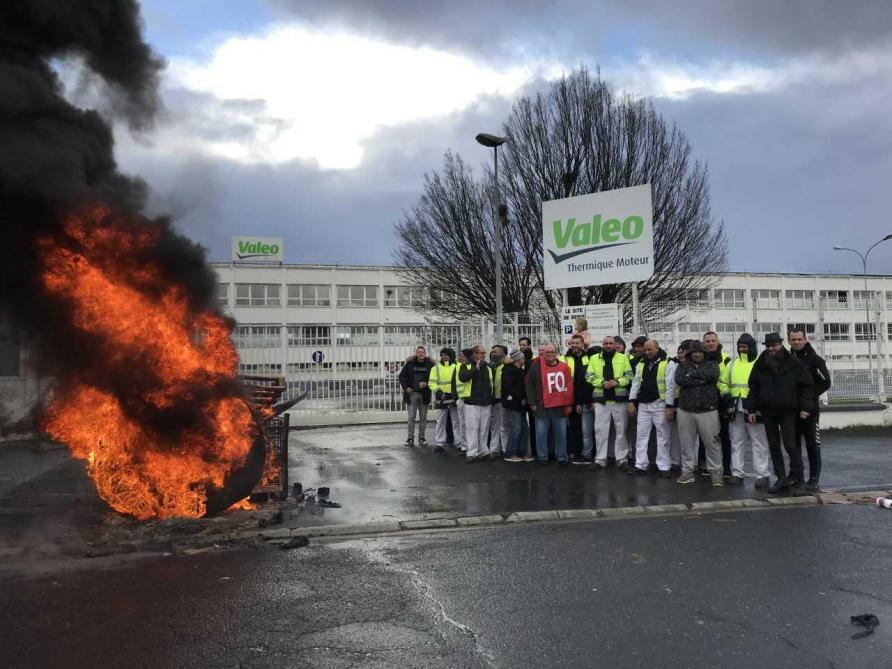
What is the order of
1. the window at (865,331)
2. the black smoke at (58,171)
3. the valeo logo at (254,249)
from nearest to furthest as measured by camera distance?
1. the black smoke at (58,171)
2. the window at (865,331)
3. the valeo logo at (254,249)

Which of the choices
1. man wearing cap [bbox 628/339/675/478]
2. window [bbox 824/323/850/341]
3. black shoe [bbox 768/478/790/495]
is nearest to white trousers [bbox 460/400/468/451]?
man wearing cap [bbox 628/339/675/478]

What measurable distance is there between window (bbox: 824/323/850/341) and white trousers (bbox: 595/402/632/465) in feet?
25.0

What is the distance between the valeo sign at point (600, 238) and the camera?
42.8 ft

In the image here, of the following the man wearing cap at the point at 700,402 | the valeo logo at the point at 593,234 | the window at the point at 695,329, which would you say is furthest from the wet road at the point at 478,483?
the valeo logo at the point at 593,234

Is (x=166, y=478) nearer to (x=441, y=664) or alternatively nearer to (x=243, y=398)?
(x=243, y=398)

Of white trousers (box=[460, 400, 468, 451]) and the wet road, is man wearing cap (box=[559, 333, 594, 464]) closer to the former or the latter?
the wet road

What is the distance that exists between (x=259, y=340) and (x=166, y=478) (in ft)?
33.3

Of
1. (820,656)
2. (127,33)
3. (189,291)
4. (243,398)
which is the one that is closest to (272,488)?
(243,398)

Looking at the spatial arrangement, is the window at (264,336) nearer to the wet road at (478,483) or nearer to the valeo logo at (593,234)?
the wet road at (478,483)

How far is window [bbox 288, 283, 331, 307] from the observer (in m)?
52.2

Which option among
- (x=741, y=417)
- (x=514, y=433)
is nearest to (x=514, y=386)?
(x=514, y=433)

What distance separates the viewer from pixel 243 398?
7.02m

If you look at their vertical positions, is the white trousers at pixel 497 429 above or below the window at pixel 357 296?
below

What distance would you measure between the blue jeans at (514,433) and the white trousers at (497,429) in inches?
10.2
